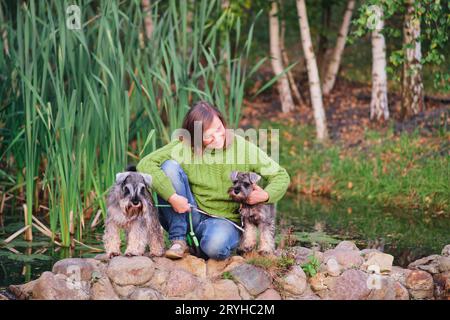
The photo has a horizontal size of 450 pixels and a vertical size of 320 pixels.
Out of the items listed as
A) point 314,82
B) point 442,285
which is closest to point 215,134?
point 442,285

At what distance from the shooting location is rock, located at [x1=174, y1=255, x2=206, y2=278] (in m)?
4.96

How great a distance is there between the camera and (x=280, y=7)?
1253 centimetres

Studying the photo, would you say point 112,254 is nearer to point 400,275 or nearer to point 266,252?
point 266,252

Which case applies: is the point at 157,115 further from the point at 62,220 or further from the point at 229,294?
the point at 229,294

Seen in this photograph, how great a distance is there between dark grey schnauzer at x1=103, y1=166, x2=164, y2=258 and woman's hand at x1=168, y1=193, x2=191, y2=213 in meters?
0.12

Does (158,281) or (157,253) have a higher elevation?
(157,253)

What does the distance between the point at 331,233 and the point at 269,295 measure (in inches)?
91.6

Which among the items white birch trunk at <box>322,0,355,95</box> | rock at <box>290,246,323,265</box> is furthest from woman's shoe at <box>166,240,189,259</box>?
white birch trunk at <box>322,0,355,95</box>

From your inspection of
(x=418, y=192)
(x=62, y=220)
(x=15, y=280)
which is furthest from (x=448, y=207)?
(x=15, y=280)

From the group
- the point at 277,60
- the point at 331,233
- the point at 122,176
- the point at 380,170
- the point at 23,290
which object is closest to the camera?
the point at 122,176

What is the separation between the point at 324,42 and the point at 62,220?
8505 millimetres

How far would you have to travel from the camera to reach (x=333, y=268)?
5047mm

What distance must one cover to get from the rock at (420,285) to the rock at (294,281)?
69cm

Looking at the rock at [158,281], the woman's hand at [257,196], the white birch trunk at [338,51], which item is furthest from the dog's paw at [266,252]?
the white birch trunk at [338,51]
